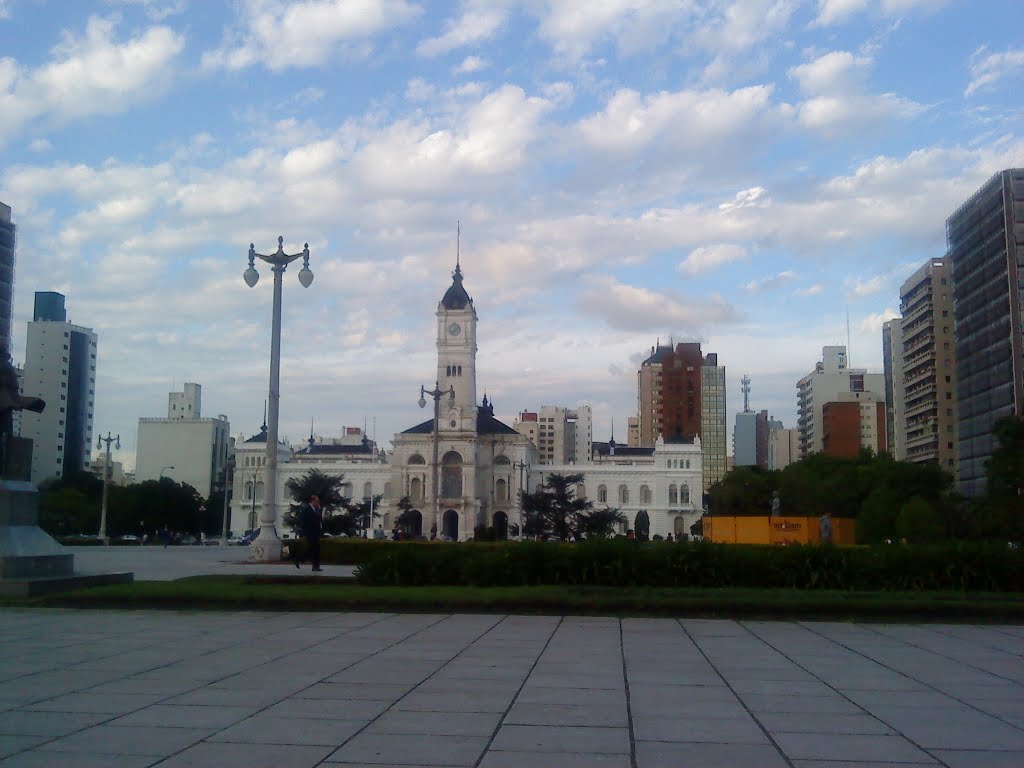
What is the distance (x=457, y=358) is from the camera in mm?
118312

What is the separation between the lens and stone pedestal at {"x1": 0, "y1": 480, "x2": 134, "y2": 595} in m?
17.3

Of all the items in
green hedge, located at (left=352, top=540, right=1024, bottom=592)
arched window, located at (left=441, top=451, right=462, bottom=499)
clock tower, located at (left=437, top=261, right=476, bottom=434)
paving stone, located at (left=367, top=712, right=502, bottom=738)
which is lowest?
paving stone, located at (left=367, top=712, right=502, bottom=738)

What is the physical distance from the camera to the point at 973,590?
1827 cm

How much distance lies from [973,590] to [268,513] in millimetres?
22111

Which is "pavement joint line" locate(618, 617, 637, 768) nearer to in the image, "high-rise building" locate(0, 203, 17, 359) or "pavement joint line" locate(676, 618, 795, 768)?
"pavement joint line" locate(676, 618, 795, 768)

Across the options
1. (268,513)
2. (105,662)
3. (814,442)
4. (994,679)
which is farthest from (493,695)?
(814,442)

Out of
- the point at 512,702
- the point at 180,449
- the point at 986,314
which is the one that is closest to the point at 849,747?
the point at 512,702

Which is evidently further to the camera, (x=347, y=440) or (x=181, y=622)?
(x=347, y=440)

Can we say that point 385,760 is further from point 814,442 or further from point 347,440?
point 814,442

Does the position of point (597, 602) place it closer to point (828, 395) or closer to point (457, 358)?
point (457, 358)

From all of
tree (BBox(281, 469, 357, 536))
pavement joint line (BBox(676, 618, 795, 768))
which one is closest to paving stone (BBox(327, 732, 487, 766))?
pavement joint line (BBox(676, 618, 795, 768))

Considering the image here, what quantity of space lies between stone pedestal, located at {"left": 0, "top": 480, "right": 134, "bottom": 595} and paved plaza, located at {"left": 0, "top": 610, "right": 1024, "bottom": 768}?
13.1ft

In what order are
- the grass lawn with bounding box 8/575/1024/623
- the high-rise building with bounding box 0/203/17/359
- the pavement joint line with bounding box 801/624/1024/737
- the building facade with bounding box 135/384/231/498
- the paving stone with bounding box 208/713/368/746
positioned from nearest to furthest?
the paving stone with bounding box 208/713/368/746 < the pavement joint line with bounding box 801/624/1024/737 < the grass lawn with bounding box 8/575/1024/623 < the high-rise building with bounding box 0/203/17/359 < the building facade with bounding box 135/384/231/498

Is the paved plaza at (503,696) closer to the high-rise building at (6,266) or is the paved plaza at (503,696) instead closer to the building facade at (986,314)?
the building facade at (986,314)
